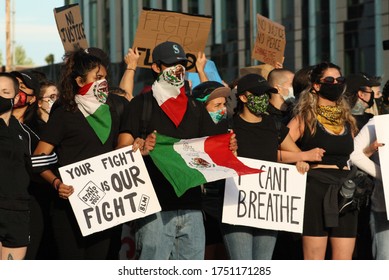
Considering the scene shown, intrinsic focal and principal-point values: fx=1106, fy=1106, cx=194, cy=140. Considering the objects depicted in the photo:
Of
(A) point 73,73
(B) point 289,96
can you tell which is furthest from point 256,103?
(B) point 289,96

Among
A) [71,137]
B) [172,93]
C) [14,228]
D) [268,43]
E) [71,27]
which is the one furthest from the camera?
[268,43]

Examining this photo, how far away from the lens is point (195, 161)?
764 centimetres

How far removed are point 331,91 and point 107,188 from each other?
189 centimetres

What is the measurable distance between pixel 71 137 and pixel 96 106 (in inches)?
10.8

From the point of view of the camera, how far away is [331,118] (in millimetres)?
8320

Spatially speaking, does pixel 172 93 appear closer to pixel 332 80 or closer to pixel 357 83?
pixel 332 80

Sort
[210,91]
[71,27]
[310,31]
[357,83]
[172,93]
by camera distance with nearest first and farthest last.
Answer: [172,93], [210,91], [357,83], [71,27], [310,31]

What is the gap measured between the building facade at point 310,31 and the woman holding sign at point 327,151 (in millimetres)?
27315

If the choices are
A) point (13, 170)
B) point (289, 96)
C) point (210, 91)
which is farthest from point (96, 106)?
point (289, 96)

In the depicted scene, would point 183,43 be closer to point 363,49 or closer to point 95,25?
point 363,49

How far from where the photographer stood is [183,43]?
432 inches

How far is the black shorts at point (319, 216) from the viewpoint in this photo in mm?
8250

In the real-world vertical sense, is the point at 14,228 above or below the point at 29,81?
below

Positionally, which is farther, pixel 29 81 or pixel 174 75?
pixel 29 81
